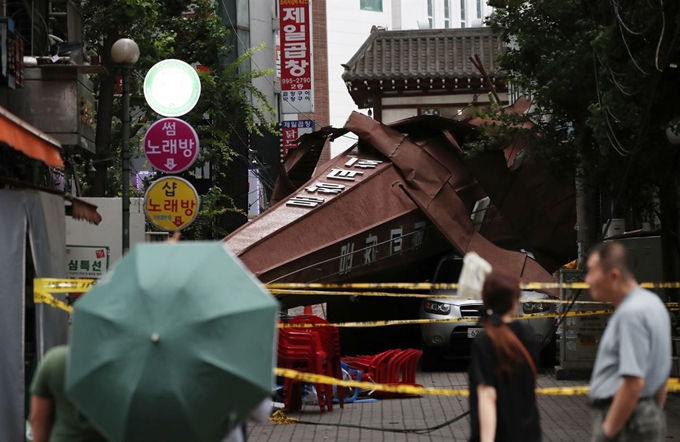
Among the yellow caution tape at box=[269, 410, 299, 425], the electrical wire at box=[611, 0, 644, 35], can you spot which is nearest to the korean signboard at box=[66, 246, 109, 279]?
the yellow caution tape at box=[269, 410, 299, 425]

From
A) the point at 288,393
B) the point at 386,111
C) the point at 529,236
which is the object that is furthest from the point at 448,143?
the point at 386,111

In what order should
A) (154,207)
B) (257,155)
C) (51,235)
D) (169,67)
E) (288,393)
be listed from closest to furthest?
(51,235)
(288,393)
(154,207)
(169,67)
(257,155)

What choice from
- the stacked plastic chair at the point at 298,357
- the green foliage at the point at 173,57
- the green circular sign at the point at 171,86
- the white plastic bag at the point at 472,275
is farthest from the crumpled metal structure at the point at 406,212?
the white plastic bag at the point at 472,275

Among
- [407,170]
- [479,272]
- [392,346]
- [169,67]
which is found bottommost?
[392,346]

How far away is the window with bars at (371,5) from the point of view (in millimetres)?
82938

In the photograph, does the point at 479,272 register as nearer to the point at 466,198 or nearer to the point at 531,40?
the point at 531,40

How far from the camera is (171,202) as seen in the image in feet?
60.8

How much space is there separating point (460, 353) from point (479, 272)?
14516mm

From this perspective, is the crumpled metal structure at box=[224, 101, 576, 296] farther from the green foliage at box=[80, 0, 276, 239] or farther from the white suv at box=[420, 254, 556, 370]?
the green foliage at box=[80, 0, 276, 239]

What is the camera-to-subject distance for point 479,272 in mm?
7965

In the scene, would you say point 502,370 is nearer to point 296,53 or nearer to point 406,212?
point 406,212

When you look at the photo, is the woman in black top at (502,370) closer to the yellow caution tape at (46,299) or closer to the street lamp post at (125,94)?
the yellow caution tape at (46,299)

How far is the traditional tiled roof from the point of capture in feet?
130

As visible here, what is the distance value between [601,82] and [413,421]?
16.0 feet
